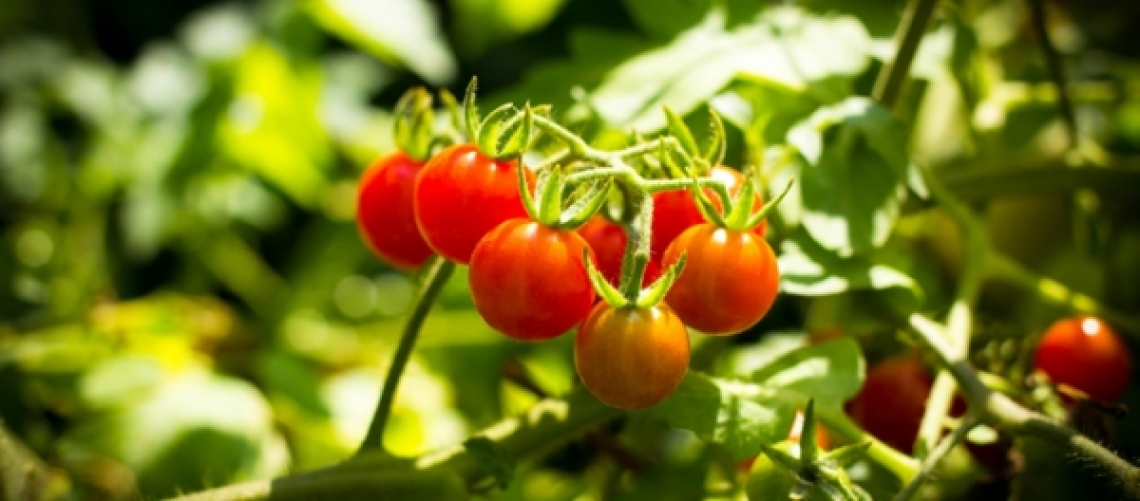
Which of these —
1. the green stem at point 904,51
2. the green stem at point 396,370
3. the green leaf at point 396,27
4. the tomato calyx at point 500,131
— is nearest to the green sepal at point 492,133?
the tomato calyx at point 500,131

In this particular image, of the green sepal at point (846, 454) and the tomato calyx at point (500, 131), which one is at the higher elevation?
the tomato calyx at point (500, 131)

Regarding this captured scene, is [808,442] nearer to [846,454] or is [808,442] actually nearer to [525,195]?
[846,454]

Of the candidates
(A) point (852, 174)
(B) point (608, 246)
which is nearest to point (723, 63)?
(A) point (852, 174)

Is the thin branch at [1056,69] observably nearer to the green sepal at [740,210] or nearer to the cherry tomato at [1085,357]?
the cherry tomato at [1085,357]

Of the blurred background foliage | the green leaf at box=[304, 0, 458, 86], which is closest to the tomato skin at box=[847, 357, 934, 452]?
the blurred background foliage

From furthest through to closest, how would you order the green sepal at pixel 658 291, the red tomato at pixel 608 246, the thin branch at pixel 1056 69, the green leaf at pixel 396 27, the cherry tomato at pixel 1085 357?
the green leaf at pixel 396 27, the thin branch at pixel 1056 69, the cherry tomato at pixel 1085 357, the red tomato at pixel 608 246, the green sepal at pixel 658 291

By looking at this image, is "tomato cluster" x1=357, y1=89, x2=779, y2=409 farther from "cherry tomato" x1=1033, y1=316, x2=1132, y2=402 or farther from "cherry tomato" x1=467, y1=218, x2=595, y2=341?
"cherry tomato" x1=1033, y1=316, x2=1132, y2=402
